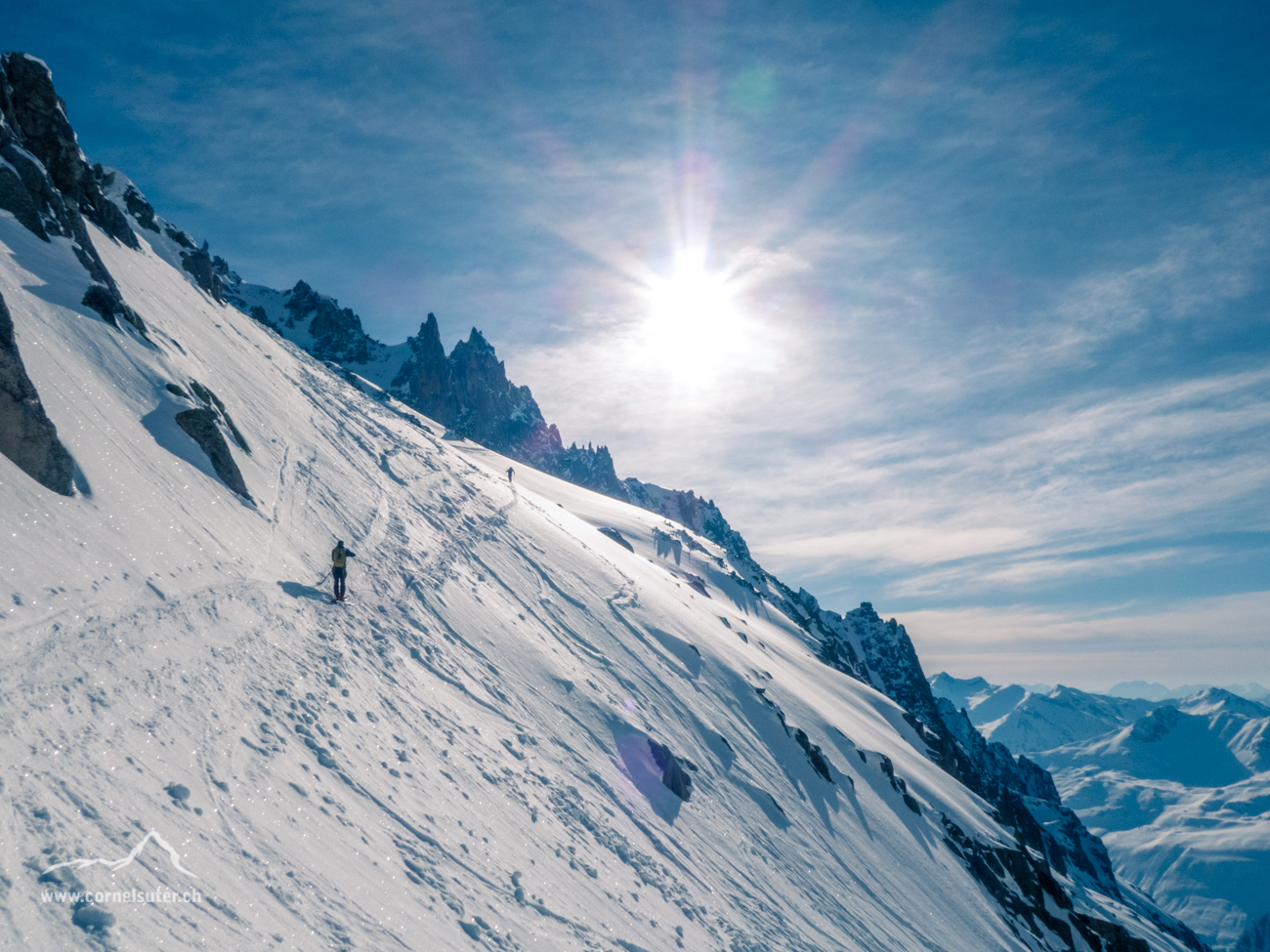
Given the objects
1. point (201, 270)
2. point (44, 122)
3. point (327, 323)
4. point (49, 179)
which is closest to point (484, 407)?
point (327, 323)

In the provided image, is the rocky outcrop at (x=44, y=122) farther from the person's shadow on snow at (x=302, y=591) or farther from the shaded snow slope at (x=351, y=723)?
the person's shadow on snow at (x=302, y=591)

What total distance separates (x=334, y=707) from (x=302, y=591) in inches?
173

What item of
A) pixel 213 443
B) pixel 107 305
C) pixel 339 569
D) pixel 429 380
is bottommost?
pixel 339 569

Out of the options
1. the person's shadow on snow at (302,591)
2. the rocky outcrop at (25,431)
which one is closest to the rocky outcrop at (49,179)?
the rocky outcrop at (25,431)

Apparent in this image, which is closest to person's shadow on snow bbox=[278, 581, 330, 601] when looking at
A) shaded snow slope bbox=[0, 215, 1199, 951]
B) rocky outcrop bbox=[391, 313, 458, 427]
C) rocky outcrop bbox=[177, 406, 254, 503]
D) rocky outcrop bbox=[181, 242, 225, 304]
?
shaded snow slope bbox=[0, 215, 1199, 951]

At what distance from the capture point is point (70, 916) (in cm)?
563

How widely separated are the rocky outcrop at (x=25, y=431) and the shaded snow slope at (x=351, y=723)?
1.26 ft

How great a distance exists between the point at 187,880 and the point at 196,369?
818 inches

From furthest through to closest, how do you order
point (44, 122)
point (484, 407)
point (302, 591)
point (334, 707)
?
point (484, 407) → point (44, 122) → point (302, 591) → point (334, 707)

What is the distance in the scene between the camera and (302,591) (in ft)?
48.8

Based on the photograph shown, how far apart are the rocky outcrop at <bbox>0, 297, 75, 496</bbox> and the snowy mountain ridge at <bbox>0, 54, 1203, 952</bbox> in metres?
0.06

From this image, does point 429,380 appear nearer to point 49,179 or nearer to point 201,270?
point 201,270

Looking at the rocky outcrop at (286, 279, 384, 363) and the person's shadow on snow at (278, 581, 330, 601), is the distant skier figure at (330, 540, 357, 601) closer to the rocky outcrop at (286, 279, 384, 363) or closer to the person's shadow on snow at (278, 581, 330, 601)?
the person's shadow on snow at (278, 581, 330, 601)

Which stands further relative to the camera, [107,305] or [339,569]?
[107,305]
